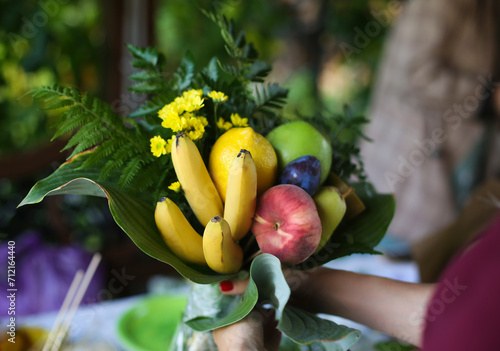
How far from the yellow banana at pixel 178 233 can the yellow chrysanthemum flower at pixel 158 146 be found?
47mm

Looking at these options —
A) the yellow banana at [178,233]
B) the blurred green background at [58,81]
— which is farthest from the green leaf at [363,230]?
the blurred green background at [58,81]

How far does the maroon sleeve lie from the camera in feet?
0.89

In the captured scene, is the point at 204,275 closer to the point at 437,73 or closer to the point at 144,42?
the point at 144,42

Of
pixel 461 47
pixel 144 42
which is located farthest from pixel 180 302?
pixel 461 47

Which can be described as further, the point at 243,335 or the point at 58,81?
the point at 58,81

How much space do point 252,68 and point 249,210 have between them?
0.54 feet

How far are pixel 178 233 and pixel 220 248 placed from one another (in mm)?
44

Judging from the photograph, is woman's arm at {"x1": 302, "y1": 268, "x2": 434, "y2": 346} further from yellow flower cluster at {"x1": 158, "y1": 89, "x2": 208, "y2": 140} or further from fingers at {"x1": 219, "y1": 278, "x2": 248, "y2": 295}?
yellow flower cluster at {"x1": 158, "y1": 89, "x2": 208, "y2": 140}

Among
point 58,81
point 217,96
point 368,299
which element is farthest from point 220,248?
point 58,81

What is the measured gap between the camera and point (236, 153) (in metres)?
0.39

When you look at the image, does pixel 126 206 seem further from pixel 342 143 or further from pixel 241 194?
pixel 342 143

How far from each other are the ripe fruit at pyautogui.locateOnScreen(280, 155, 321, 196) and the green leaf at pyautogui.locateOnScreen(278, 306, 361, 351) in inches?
4.8

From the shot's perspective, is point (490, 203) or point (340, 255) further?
point (490, 203)

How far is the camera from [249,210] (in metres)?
0.40
